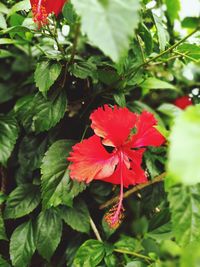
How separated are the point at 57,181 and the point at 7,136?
0.28m

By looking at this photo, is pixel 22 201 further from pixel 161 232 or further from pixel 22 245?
pixel 161 232

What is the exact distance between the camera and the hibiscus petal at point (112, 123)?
2.77 feet

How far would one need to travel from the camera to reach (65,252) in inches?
44.1

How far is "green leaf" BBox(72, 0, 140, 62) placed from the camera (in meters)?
Answer: 0.42

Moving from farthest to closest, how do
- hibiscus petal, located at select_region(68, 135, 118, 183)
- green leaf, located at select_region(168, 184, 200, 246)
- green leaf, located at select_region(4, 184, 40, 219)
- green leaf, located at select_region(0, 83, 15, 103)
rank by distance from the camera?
green leaf, located at select_region(0, 83, 15, 103)
green leaf, located at select_region(4, 184, 40, 219)
hibiscus petal, located at select_region(68, 135, 118, 183)
green leaf, located at select_region(168, 184, 200, 246)

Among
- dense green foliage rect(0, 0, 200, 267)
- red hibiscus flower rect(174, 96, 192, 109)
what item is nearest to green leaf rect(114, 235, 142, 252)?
dense green foliage rect(0, 0, 200, 267)

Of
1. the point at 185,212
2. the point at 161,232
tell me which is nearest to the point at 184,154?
the point at 185,212

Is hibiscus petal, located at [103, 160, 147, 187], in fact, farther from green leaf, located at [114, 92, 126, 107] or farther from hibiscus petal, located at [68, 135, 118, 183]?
green leaf, located at [114, 92, 126, 107]

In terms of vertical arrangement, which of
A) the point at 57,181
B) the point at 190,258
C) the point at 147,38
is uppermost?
the point at 147,38

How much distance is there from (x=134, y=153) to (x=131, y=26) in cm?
53

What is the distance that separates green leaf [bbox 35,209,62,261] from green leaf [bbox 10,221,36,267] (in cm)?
4

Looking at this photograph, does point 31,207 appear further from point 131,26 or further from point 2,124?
point 131,26

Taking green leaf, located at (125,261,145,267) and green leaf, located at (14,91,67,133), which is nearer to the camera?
green leaf, located at (125,261,145,267)

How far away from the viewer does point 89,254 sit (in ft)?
3.10
